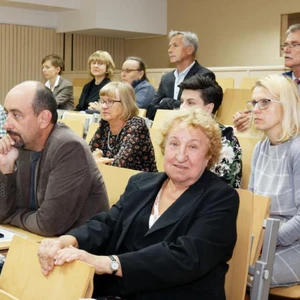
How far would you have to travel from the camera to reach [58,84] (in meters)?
7.46

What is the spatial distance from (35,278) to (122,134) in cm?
211

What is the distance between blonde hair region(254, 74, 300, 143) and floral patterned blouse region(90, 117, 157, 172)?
1.18 meters

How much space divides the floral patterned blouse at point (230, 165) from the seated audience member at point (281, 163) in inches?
3.3

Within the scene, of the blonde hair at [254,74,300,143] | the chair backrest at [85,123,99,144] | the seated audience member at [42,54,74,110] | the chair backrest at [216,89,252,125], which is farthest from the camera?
the seated audience member at [42,54,74,110]

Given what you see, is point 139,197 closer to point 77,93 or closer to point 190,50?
point 190,50

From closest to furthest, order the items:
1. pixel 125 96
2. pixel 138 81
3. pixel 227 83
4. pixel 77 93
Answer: pixel 125 96
pixel 138 81
pixel 227 83
pixel 77 93

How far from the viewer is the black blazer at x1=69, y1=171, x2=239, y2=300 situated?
6.05ft

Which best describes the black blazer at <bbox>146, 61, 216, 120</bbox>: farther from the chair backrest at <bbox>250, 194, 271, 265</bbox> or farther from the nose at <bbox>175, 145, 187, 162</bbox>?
the nose at <bbox>175, 145, 187, 162</bbox>

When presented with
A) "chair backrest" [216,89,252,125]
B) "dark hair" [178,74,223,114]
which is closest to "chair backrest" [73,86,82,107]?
"chair backrest" [216,89,252,125]

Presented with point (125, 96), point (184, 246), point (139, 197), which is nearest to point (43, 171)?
point (139, 197)

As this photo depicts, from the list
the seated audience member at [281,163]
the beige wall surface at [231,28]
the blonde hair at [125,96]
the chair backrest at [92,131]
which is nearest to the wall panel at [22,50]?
the beige wall surface at [231,28]

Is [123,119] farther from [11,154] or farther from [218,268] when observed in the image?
[218,268]

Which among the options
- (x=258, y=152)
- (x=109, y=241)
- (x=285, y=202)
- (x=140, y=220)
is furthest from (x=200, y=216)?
(x=258, y=152)

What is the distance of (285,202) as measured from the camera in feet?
8.30
